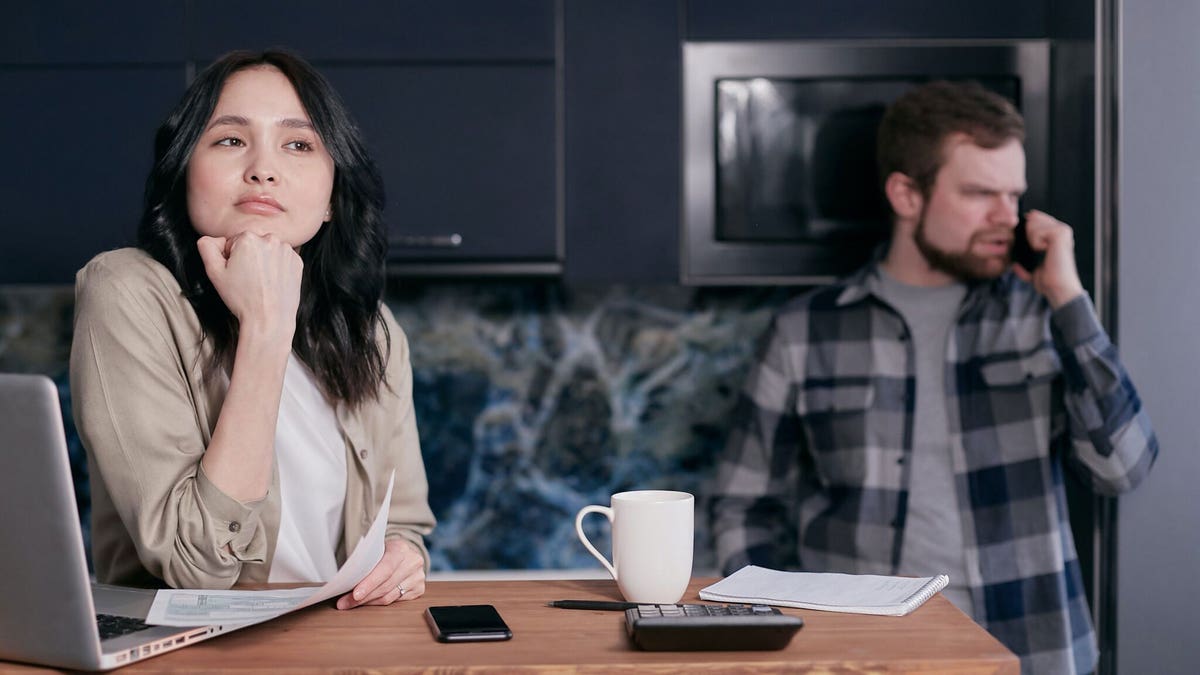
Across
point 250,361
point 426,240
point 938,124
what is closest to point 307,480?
point 250,361

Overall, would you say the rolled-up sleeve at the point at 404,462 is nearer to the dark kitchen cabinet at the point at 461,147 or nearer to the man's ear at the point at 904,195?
the dark kitchen cabinet at the point at 461,147

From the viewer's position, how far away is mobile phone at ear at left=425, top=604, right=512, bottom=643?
100cm

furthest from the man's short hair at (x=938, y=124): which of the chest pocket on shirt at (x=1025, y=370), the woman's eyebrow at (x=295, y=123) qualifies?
the woman's eyebrow at (x=295, y=123)

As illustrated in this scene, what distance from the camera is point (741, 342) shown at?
2.60 meters

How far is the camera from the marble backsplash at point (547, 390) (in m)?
2.59

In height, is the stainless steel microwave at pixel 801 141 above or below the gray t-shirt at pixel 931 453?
above

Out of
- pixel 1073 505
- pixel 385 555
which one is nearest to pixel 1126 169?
pixel 1073 505

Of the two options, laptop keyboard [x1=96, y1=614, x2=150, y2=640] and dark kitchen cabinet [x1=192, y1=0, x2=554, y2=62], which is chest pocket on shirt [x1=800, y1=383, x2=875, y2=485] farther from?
laptop keyboard [x1=96, y1=614, x2=150, y2=640]

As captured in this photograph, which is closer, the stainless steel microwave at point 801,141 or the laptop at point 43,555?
the laptop at point 43,555

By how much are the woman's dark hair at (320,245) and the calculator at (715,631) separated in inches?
26.6

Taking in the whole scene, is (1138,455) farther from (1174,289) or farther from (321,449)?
(321,449)

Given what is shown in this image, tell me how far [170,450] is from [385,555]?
0.25m

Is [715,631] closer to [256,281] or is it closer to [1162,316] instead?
[256,281]

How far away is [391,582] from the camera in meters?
1.17
